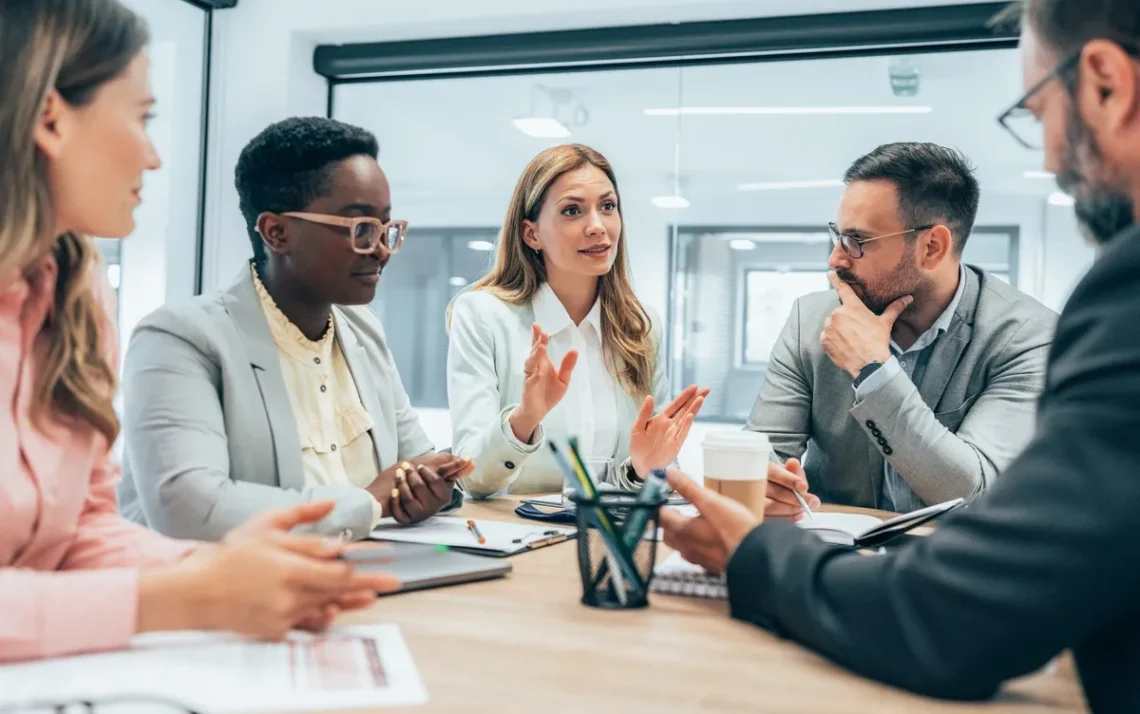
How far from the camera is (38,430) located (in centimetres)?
113

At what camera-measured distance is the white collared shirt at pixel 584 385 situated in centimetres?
258

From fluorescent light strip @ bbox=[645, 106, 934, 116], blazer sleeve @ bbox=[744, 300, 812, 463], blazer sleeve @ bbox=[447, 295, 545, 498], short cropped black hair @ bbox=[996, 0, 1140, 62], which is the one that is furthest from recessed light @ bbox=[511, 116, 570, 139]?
short cropped black hair @ bbox=[996, 0, 1140, 62]

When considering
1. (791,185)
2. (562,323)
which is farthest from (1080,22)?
(791,185)

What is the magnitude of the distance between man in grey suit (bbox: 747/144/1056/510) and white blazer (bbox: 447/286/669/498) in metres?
0.45

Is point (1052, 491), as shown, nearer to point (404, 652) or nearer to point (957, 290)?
point (404, 652)

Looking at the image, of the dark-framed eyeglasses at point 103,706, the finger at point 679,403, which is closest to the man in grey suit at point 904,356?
the finger at point 679,403

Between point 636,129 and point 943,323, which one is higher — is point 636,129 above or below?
above

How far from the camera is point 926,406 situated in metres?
2.16

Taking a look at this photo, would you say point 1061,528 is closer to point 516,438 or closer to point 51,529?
point 51,529

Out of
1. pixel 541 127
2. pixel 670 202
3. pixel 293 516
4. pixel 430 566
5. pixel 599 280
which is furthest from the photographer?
pixel 541 127

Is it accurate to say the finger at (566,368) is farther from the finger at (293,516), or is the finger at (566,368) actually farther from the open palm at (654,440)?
the finger at (293,516)

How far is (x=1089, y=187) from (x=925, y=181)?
1603mm

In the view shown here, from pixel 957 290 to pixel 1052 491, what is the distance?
1.77 m

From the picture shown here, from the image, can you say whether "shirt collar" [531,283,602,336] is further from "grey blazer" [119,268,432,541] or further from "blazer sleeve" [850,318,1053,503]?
"grey blazer" [119,268,432,541]
